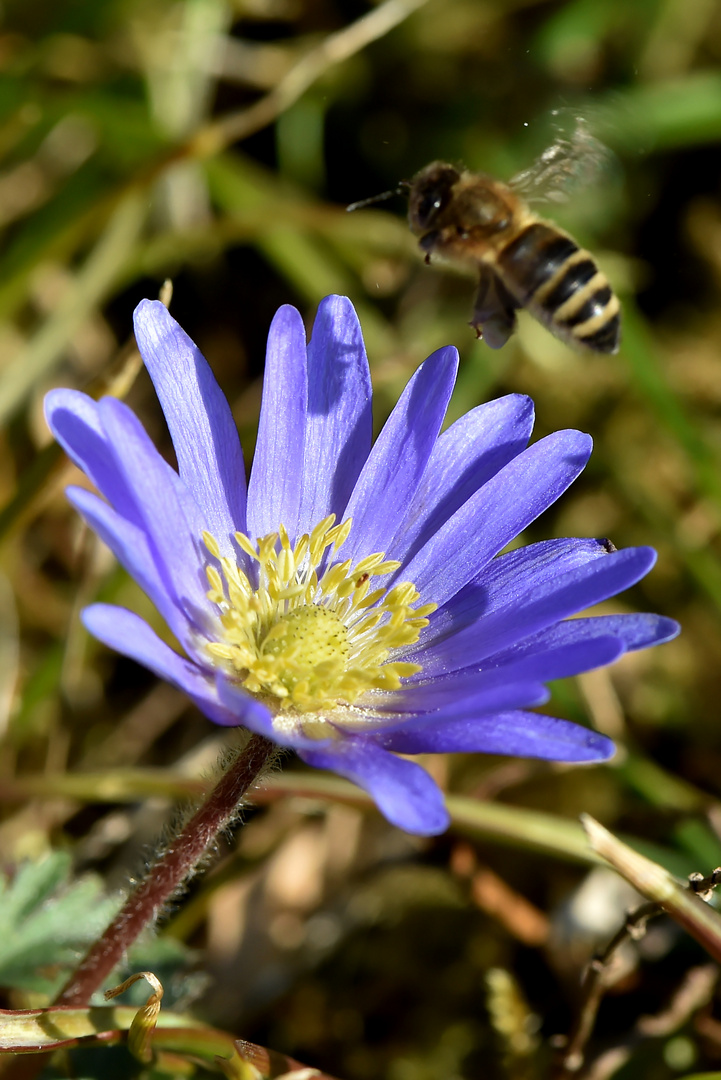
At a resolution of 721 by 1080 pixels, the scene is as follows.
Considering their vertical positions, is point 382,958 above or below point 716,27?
below

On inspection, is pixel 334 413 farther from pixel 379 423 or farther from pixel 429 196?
pixel 379 423

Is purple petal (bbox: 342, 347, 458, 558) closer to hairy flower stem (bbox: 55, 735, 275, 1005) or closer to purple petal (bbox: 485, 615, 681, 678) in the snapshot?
purple petal (bbox: 485, 615, 681, 678)

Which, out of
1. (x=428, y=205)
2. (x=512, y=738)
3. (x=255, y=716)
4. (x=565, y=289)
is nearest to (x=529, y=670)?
(x=512, y=738)

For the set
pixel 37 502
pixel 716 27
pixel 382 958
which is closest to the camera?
pixel 37 502

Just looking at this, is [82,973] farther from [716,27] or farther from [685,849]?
[716,27]

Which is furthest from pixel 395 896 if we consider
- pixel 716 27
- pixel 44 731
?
pixel 716 27

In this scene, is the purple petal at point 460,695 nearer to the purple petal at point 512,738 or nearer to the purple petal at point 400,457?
the purple petal at point 512,738

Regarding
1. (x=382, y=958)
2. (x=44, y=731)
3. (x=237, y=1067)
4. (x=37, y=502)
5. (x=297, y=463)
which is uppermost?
(x=297, y=463)
